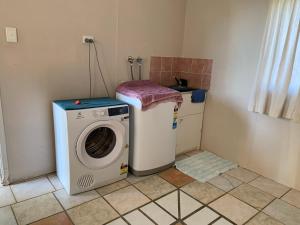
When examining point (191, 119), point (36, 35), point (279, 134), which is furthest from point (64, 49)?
point (279, 134)

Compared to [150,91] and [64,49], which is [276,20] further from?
[64,49]

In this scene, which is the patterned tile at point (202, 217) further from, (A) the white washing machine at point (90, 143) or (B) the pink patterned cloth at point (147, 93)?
(B) the pink patterned cloth at point (147, 93)

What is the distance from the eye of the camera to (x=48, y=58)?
205cm

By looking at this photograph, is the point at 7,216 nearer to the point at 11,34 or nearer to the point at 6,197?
the point at 6,197

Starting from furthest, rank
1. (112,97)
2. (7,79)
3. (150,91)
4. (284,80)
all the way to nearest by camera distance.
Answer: (112,97) → (150,91) → (284,80) → (7,79)

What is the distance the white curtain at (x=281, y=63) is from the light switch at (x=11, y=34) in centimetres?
222

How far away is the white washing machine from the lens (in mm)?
1869

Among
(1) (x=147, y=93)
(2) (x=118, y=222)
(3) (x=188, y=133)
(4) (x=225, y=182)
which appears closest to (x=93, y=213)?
(2) (x=118, y=222)

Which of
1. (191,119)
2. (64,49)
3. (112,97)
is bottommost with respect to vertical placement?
(191,119)

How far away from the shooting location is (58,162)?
86.0 inches

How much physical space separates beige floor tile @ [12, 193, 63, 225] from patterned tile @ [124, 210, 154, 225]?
55 centimetres

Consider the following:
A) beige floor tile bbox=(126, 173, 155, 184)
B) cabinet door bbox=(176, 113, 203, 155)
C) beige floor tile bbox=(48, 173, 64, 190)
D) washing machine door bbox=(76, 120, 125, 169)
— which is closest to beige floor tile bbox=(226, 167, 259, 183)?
cabinet door bbox=(176, 113, 203, 155)

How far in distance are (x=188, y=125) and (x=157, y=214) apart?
1.31 metres

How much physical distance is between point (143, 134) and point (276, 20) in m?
1.61
